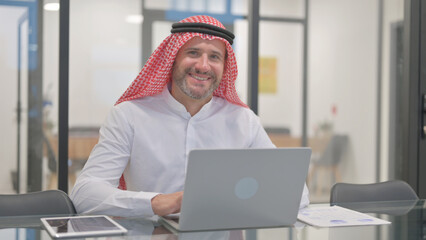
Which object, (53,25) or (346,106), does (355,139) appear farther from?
(53,25)

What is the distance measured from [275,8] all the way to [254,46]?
0.66m

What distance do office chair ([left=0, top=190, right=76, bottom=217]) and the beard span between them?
29.2 inches

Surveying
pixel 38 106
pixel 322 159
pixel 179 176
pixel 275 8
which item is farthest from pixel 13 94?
pixel 322 159

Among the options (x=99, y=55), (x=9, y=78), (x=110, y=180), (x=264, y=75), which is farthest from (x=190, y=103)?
(x=264, y=75)

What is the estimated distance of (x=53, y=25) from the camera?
3357 mm

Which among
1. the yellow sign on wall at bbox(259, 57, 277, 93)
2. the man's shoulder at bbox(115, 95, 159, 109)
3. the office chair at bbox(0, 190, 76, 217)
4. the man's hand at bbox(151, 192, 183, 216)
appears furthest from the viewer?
the yellow sign on wall at bbox(259, 57, 277, 93)

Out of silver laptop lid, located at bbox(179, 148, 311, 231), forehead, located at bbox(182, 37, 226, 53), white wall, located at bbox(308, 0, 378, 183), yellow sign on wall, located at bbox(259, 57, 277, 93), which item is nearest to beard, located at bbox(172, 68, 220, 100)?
forehead, located at bbox(182, 37, 226, 53)

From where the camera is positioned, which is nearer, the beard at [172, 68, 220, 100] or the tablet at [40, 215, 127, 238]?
the tablet at [40, 215, 127, 238]

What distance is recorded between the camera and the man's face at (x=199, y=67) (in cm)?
249

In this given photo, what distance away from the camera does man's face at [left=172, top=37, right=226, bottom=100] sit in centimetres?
249

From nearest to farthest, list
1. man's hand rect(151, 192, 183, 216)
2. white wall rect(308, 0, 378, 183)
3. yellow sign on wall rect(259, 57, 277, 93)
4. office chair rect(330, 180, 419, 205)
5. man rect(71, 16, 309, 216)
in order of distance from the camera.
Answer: man's hand rect(151, 192, 183, 216) → man rect(71, 16, 309, 216) → office chair rect(330, 180, 419, 205) → yellow sign on wall rect(259, 57, 277, 93) → white wall rect(308, 0, 378, 183)

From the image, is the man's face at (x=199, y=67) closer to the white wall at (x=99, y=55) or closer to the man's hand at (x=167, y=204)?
the man's hand at (x=167, y=204)

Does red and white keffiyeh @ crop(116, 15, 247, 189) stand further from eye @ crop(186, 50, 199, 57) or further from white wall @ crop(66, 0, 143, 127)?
white wall @ crop(66, 0, 143, 127)

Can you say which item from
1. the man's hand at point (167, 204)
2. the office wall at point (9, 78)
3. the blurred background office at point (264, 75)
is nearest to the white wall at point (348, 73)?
the blurred background office at point (264, 75)
